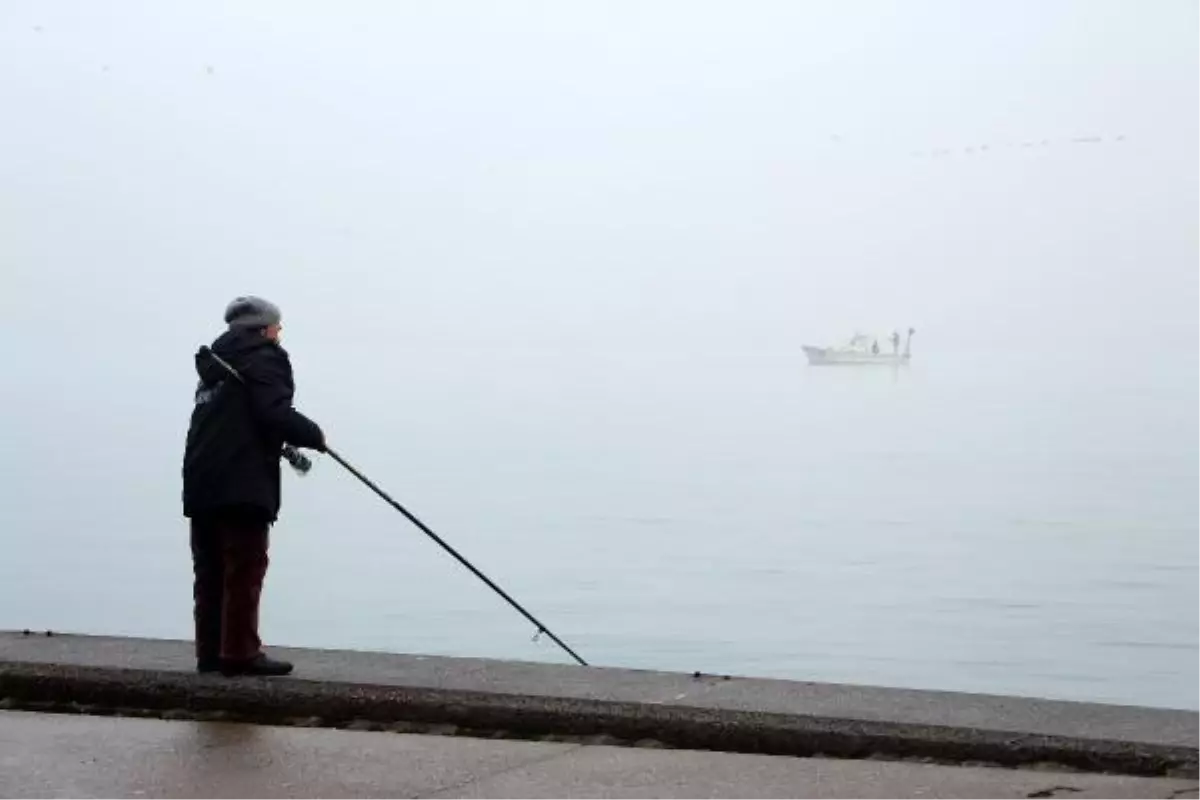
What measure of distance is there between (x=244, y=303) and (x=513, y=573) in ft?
75.0

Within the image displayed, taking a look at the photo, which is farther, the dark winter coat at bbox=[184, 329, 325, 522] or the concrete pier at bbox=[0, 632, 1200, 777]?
the dark winter coat at bbox=[184, 329, 325, 522]

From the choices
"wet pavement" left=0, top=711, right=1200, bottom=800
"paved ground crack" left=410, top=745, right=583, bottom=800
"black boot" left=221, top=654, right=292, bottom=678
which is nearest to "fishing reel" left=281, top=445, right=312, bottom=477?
"black boot" left=221, top=654, right=292, bottom=678

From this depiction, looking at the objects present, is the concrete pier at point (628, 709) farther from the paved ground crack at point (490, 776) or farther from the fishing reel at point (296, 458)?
the fishing reel at point (296, 458)

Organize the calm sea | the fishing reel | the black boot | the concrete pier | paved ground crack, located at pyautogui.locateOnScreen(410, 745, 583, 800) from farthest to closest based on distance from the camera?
1. the calm sea
2. the fishing reel
3. the black boot
4. the concrete pier
5. paved ground crack, located at pyautogui.locateOnScreen(410, 745, 583, 800)

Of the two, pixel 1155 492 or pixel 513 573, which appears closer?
pixel 513 573

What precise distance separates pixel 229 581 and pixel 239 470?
0.29 meters

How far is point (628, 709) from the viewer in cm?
521

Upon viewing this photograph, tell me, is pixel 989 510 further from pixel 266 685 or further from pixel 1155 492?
pixel 266 685

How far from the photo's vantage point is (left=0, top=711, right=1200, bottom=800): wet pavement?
4.55m

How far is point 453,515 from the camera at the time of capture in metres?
37.0

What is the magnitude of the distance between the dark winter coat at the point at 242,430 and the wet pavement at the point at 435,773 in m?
0.73

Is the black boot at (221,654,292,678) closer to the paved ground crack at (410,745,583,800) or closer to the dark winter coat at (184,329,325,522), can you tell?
the dark winter coat at (184,329,325,522)

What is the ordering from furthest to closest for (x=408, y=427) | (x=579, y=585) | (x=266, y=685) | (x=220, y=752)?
1. (x=408, y=427)
2. (x=579, y=585)
3. (x=266, y=685)
4. (x=220, y=752)

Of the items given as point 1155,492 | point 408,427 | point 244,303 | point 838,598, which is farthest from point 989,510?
point 244,303
